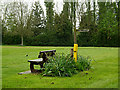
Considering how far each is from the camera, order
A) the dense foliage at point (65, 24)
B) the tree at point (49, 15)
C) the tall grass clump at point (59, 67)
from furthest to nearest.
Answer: the tree at point (49, 15) < the dense foliage at point (65, 24) < the tall grass clump at point (59, 67)

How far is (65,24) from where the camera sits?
33156 millimetres

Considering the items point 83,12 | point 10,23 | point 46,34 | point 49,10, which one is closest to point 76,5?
point 83,12

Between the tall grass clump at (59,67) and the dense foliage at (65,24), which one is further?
the dense foliage at (65,24)

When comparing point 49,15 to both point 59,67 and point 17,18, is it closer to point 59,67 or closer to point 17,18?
point 17,18

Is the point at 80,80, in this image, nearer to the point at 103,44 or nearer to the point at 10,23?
the point at 103,44

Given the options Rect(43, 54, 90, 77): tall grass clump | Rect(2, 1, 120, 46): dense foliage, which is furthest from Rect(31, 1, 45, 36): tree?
Rect(43, 54, 90, 77): tall grass clump

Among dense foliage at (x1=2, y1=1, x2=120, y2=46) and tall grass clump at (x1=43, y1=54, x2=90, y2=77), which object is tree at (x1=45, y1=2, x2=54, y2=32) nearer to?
dense foliage at (x1=2, y1=1, x2=120, y2=46)

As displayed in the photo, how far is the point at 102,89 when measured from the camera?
4.85 metres

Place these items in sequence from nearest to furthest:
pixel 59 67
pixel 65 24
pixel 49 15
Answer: pixel 59 67
pixel 65 24
pixel 49 15

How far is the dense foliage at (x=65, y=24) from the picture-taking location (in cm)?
3180

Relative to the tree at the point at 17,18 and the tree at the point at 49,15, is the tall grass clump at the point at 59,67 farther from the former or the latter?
the tree at the point at 49,15

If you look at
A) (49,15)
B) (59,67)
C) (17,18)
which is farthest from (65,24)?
(59,67)

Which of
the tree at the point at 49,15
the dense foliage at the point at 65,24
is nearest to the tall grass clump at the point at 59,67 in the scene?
the dense foliage at the point at 65,24

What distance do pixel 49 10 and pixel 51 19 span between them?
162 cm
